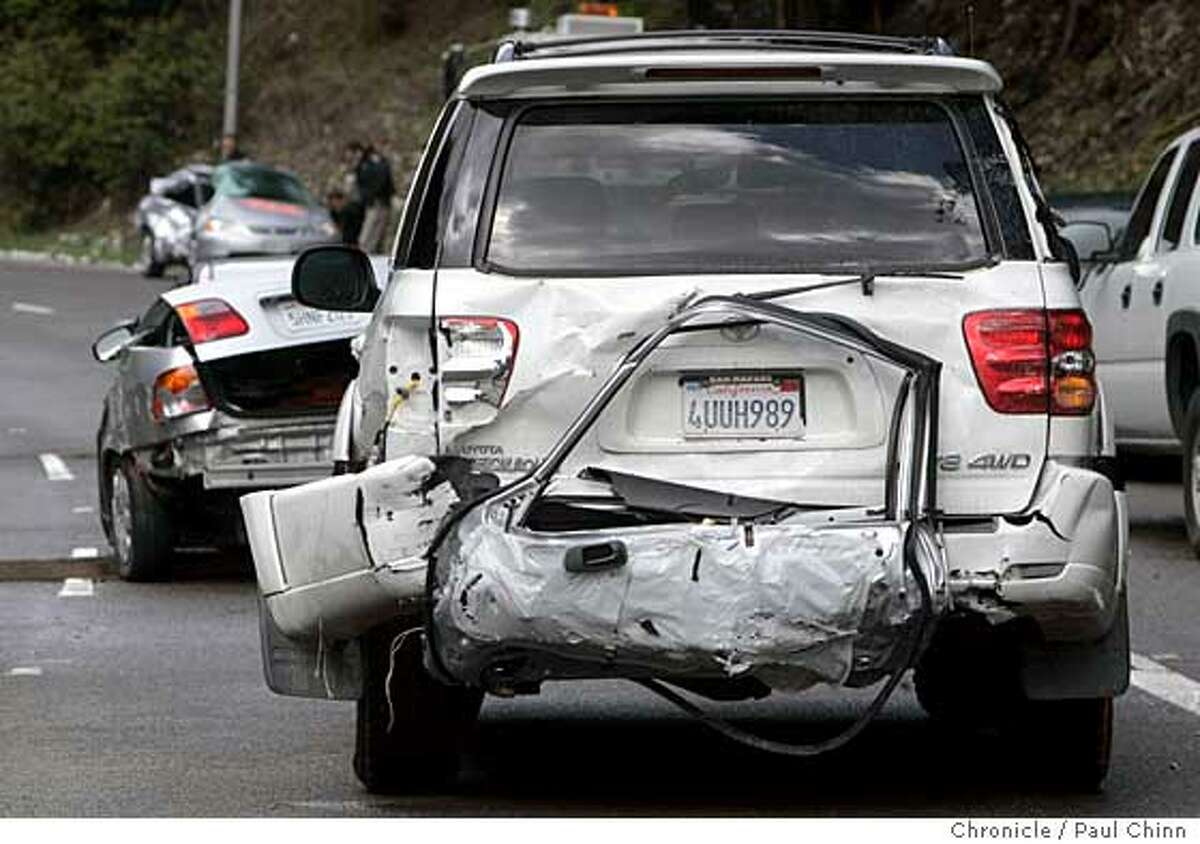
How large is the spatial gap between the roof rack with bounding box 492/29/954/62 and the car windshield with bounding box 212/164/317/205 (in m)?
32.3

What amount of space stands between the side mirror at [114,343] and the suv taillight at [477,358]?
24.0 feet

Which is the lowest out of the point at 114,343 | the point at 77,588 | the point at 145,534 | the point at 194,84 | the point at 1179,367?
the point at 194,84

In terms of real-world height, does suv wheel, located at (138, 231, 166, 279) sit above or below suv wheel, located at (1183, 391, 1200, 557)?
below

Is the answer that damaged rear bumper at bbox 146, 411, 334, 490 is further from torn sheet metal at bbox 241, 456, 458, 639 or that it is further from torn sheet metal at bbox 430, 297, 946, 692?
torn sheet metal at bbox 430, 297, 946, 692

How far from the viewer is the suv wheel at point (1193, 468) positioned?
1429cm

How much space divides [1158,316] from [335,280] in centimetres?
709

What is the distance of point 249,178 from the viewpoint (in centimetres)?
4125

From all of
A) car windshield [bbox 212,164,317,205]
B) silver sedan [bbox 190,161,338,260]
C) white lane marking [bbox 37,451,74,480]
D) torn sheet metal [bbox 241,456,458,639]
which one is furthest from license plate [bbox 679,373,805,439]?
car windshield [bbox 212,164,317,205]

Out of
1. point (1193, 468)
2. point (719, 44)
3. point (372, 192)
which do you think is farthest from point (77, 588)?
point (372, 192)

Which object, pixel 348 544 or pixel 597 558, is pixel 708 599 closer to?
pixel 597 558

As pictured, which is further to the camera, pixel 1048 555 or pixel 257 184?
pixel 257 184

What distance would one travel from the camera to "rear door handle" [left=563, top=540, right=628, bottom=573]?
23.5 ft

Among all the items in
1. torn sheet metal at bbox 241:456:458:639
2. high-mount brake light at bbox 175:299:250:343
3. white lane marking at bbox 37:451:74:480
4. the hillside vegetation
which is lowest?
the hillside vegetation

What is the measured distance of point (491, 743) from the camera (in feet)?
31.0
